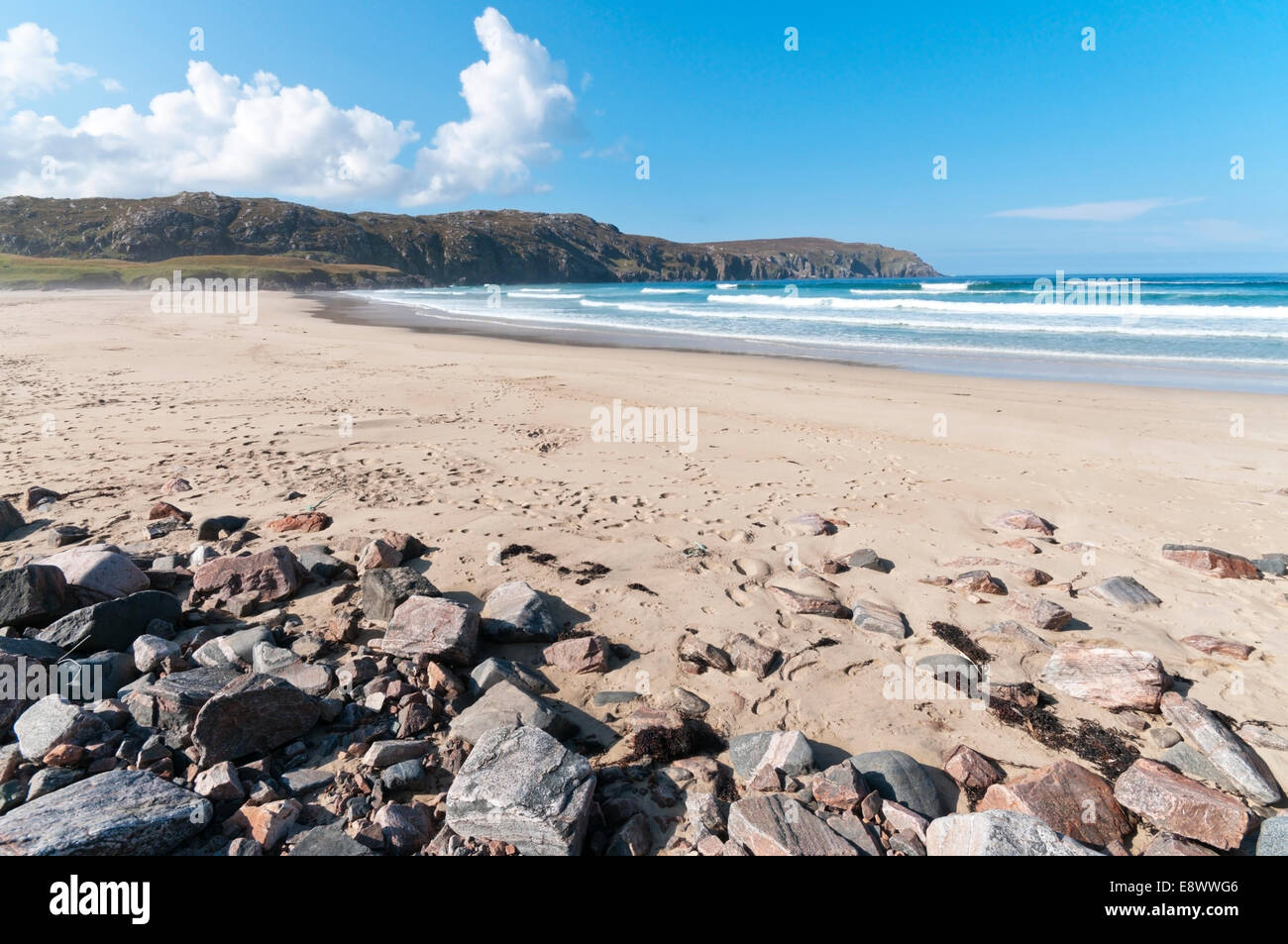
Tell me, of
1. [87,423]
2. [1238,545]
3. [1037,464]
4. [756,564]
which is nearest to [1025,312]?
[1037,464]

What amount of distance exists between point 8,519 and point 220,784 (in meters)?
4.47

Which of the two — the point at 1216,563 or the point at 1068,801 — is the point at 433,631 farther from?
the point at 1216,563

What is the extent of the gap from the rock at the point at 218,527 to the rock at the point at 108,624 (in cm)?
140

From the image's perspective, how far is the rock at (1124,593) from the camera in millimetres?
4441

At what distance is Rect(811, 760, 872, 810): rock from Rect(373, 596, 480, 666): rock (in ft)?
6.41

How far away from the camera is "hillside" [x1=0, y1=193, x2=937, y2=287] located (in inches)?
3526

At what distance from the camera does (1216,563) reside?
16.2 feet

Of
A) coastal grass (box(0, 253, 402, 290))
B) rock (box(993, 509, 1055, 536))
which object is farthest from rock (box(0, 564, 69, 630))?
coastal grass (box(0, 253, 402, 290))

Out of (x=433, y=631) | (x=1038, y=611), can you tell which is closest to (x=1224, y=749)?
(x=1038, y=611)

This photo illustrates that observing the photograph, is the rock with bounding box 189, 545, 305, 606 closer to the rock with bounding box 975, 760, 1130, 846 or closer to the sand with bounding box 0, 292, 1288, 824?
the sand with bounding box 0, 292, 1288, 824

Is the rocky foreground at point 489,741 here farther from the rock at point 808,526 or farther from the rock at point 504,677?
the rock at point 808,526

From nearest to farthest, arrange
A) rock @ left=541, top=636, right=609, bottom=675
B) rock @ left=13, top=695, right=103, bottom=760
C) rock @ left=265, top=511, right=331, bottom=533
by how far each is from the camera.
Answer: rock @ left=13, top=695, right=103, bottom=760, rock @ left=541, top=636, right=609, bottom=675, rock @ left=265, top=511, right=331, bottom=533
